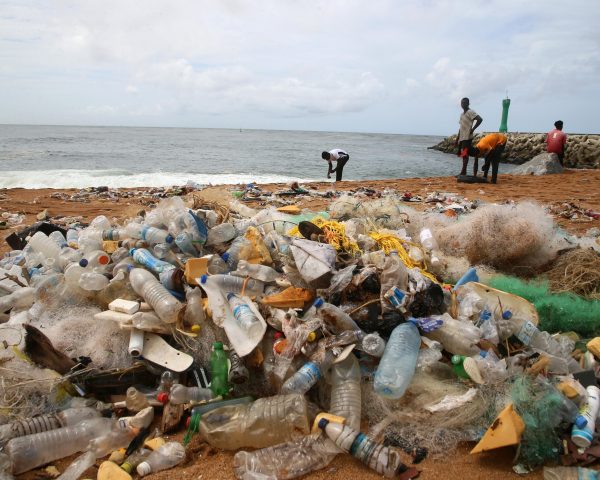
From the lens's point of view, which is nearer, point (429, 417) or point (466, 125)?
point (429, 417)

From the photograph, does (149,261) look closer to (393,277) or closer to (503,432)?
(393,277)

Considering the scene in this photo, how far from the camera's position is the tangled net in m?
3.21

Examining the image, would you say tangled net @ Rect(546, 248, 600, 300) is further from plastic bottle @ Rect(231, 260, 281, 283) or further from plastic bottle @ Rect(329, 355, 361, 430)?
plastic bottle @ Rect(231, 260, 281, 283)

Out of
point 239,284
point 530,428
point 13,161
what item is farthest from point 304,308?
point 13,161

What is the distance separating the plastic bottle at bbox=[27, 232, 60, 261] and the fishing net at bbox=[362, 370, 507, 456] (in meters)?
3.06

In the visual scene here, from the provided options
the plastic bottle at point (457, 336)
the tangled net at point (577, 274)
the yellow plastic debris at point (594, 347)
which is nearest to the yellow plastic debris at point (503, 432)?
the plastic bottle at point (457, 336)

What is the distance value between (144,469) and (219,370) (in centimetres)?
61

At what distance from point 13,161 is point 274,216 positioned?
Result: 18340 millimetres

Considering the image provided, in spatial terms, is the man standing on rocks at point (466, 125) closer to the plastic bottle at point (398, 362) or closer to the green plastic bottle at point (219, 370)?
the plastic bottle at point (398, 362)

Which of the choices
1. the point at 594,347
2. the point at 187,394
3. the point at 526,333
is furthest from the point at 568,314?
the point at 187,394

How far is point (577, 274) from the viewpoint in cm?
334

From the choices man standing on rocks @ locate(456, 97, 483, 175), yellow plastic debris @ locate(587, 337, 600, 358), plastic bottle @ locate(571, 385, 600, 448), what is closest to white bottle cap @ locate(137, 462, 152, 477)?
plastic bottle @ locate(571, 385, 600, 448)

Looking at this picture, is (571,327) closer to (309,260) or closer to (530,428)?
(530,428)

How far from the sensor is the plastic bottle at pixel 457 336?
7.73ft
